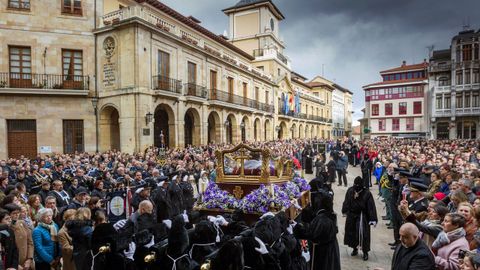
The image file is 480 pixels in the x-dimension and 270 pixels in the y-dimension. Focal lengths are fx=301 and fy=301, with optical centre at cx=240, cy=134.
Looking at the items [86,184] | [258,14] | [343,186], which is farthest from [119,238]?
[258,14]

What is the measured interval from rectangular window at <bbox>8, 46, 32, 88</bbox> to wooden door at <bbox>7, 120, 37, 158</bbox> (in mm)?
2380

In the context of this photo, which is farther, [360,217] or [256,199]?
[360,217]

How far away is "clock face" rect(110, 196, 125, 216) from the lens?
24.6 feet

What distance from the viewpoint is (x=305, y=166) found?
64.8 ft

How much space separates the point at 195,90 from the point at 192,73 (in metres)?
1.50

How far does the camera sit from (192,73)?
24281 millimetres

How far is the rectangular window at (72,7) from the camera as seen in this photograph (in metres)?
19.6

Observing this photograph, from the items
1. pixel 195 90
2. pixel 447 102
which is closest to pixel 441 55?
pixel 447 102

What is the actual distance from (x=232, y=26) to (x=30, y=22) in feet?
96.6

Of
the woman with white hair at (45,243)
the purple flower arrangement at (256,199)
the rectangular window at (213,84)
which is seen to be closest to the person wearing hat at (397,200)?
the purple flower arrangement at (256,199)

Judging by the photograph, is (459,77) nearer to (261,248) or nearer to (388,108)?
(388,108)

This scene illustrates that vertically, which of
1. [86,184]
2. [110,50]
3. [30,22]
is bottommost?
[86,184]

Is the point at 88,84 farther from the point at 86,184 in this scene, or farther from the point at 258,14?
the point at 258,14

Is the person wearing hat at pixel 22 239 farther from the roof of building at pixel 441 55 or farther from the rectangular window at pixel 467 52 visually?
the roof of building at pixel 441 55
